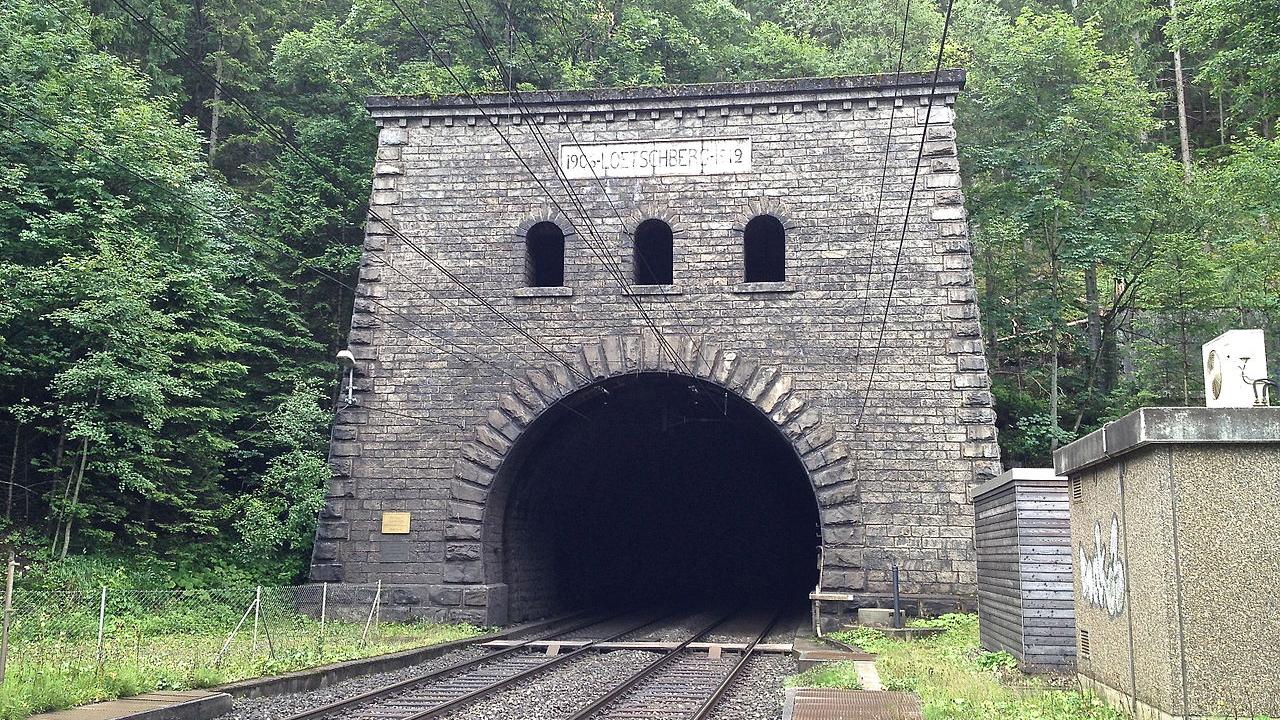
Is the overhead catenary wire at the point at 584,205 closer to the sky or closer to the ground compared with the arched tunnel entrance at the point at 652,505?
closer to the sky

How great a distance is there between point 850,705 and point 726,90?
1112cm

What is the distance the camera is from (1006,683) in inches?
368

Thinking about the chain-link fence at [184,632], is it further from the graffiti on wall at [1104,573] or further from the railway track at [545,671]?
the graffiti on wall at [1104,573]

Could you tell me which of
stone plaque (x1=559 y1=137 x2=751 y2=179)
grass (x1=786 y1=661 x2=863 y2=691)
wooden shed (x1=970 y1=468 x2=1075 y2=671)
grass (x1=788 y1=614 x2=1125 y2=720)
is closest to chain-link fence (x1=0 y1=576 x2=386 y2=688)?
grass (x1=786 y1=661 x2=863 y2=691)

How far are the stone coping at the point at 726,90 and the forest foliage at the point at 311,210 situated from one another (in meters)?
2.07

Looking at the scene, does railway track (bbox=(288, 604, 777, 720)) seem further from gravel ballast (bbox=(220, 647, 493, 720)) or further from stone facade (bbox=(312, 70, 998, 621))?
stone facade (bbox=(312, 70, 998, 621))

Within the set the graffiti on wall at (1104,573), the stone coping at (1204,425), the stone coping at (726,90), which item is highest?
the stone coping at (726,90)

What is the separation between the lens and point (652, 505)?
26.5 m

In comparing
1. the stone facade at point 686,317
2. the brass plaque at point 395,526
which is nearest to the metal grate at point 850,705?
the stone facade at point 686,317

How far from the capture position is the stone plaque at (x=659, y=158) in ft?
56.4

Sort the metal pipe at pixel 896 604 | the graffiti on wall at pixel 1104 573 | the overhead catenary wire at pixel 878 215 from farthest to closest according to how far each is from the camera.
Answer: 1. the overhead catenary wire at pixel 878 215
2. the metal pipe at pixel 896 604
3. the graffiti on wall at pixel 1104 573

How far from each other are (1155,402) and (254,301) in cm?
1887

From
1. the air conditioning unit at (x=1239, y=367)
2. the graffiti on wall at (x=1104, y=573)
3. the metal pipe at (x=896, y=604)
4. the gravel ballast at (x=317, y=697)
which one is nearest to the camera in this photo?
the air conditioning unit at (x=1239, y=367)

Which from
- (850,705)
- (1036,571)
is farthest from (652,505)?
(850,705)
